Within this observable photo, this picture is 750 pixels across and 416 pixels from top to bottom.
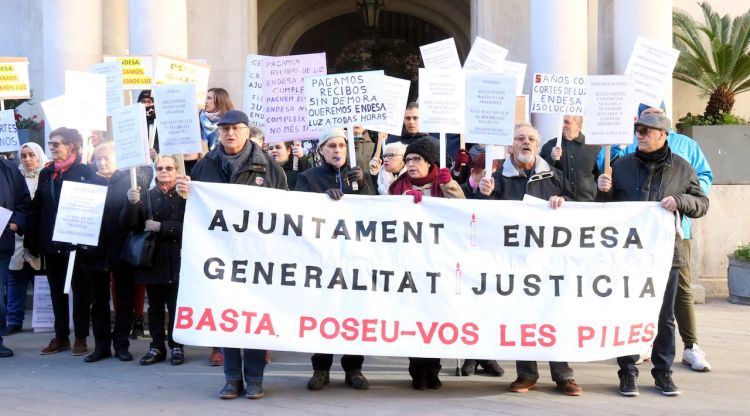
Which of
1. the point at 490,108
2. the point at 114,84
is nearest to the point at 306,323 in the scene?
the point at 490,108

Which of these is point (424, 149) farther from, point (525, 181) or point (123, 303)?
point (123, 303)

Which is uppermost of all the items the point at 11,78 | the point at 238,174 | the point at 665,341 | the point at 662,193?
the point at 11,78

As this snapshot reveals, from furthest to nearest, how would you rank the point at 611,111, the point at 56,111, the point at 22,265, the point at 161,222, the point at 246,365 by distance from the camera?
the point at 22,265 → the point at 56,111 → the point at 161,222 → the point at 611,111 → the point at 246,365

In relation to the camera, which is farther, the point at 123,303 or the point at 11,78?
the point at 11,78

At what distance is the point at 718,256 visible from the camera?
41.3 ft

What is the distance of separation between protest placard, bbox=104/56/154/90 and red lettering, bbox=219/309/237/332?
4.38 meters

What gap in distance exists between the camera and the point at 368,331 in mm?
6891

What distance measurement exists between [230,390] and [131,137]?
2.33 m

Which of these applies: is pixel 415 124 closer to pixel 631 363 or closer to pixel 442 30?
pixel 631 363

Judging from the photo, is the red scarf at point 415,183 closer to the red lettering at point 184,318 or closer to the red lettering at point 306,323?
the red lettering at point 306,323

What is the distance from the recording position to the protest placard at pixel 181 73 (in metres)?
9.78

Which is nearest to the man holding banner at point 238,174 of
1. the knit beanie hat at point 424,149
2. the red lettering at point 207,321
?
the red lettering at point 207,321

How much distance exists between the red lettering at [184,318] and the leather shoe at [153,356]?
1.72m

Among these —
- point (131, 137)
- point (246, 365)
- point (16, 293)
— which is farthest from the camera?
point (16, 293)
